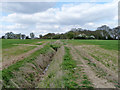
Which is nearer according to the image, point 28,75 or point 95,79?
point 95,79

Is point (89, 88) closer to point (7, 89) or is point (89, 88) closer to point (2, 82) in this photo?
point (7, 89)

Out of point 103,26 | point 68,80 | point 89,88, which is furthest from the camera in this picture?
point 103,26

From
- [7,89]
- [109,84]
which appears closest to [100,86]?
[109,84]

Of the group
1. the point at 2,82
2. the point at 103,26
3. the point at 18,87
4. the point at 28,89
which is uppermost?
the point at 103,26

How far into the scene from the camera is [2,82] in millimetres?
6223

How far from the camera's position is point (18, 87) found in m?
6.54

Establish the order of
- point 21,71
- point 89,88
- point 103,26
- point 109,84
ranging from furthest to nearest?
point 103,26 < point 21,71 < point 109,84 < point 89,88

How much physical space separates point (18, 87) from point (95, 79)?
5188 millimetres

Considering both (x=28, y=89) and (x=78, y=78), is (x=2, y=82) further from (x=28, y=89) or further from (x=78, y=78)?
(x=78, y=78)

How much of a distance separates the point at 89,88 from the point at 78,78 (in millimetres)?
1501

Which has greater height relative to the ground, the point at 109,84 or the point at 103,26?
the point at 103,26

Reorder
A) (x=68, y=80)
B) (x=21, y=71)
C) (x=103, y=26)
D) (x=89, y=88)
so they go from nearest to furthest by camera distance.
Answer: (x=89, y=88) < (x=68, y=80) < (x=21, y=71) < (x=103, y=26)

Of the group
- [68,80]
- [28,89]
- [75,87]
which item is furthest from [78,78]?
[28,89]

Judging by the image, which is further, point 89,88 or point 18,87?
point 18,87
